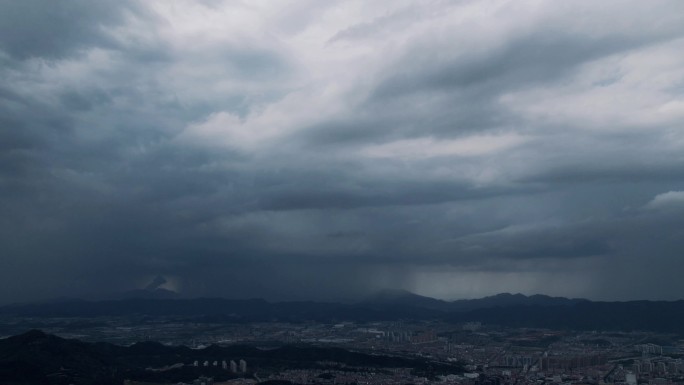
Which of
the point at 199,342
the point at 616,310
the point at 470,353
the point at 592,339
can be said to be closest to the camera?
the point at 470,353

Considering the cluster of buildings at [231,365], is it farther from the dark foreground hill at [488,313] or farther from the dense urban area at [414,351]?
the dark foreground hill at [488,313]

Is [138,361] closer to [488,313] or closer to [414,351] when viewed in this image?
[414,351]

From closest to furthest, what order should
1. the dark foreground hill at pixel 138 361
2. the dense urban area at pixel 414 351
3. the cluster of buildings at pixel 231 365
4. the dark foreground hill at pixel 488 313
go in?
the dark foreground hill at pixel 138 361
the dense urban area at pixel 414 351
the cluster of buildings at pixel 231 365
the dark foreground hill at pixel 488 313

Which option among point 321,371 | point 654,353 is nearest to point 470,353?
point 654,353

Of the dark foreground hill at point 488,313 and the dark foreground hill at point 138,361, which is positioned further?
the dark foreground hill at point 488,313

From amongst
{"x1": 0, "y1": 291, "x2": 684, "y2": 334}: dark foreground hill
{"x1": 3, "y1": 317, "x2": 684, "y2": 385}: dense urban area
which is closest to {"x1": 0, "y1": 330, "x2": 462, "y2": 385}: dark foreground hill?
{"x1": 3, "y1": 317, "x2": 684, "y2": 385}: dense urban area

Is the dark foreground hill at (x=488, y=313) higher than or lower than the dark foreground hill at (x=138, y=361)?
higher

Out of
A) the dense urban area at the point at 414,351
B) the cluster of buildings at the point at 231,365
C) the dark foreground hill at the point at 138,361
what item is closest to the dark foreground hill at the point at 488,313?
the dense urban area at the point at 414,351

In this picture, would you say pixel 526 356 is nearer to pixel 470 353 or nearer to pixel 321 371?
pixel 470 353
